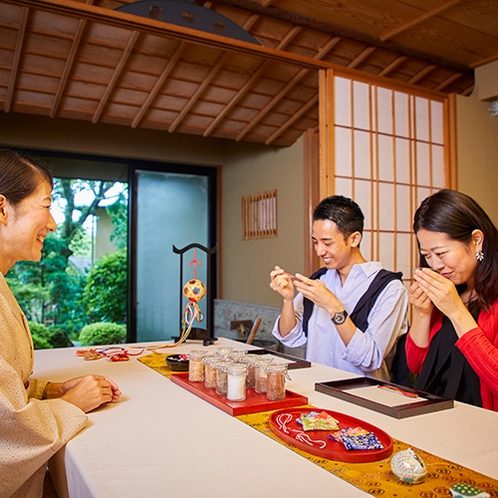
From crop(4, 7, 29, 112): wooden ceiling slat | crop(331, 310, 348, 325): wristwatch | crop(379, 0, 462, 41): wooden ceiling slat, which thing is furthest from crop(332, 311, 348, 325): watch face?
crop(4, 7, 29, 112): wooden ceiling slat

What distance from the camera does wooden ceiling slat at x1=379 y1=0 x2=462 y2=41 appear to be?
333 cm

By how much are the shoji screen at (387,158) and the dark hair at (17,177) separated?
7.75 ft

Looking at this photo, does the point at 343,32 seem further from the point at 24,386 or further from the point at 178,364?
the point at 24,386

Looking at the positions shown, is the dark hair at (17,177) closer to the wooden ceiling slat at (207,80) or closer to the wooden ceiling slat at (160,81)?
the wooden ceiling slat at (160,81)

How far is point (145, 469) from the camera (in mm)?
1000

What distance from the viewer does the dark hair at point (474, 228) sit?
1.72 m

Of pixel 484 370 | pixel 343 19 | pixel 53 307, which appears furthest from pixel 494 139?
pixel 53 307

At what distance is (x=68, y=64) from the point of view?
138 inches

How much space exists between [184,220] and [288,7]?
3.11 m

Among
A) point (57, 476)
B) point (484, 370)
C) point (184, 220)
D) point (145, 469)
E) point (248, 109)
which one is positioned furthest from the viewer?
point (184, 220)

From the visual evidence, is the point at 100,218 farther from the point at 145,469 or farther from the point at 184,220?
the point at 145,469

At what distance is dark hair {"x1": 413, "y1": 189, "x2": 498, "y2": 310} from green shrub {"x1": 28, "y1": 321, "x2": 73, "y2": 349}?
5.90 m

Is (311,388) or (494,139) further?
(494,139)

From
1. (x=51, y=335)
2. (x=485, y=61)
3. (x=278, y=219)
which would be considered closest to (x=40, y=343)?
(x=51, y=335)
